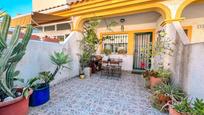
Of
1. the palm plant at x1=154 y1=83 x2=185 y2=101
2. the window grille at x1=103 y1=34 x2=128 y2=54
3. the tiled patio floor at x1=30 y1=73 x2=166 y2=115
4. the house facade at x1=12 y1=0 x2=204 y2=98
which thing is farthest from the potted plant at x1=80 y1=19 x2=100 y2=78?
the palm plant at x1=154 y1=83 x2=185 y2=101

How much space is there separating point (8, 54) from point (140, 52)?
6.93 meters

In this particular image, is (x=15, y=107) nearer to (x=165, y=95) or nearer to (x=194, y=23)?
(x=165, y=95)

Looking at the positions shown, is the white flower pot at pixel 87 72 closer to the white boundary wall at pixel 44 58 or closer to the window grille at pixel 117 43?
the white boundary wall at pixel 44 58

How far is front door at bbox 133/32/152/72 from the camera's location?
7.89 m

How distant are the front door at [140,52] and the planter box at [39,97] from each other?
574cm

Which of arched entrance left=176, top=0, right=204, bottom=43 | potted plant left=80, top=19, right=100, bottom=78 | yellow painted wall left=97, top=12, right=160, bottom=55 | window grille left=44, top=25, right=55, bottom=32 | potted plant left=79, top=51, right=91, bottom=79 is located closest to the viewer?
arched entrance left=176, top=0, right=204, bottom=43

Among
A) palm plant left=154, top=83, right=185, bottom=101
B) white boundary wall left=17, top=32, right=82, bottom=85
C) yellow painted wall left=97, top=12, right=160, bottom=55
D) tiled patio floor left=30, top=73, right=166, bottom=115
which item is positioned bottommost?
tiled patio floor left=30, top=73, right=166, bottom=115

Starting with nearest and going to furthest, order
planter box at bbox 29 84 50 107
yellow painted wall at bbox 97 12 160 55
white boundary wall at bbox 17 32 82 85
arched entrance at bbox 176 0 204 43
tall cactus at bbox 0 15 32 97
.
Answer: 1. tall cactus at bbox 0 15 32 97
2. planter box at bbox 29 84 50 107
3. white boundary wall at bbox 17 32 82 85
4. arched entrance at bbox 176 0 204 43
5. yellow painted wall at bbox 97 12 160 55

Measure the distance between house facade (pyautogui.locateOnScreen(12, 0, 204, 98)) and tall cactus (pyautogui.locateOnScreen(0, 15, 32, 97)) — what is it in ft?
6.29

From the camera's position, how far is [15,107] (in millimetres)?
2654

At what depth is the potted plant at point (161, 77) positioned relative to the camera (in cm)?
453

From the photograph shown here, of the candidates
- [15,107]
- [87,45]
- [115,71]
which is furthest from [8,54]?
[115,71]

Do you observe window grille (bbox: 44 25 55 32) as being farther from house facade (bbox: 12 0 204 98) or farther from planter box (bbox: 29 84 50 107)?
planter box (bbox: 29 84 50 107)

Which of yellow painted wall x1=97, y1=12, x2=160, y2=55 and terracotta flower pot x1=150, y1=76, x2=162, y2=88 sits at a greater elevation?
yellow painted wall x1=97, y1=12, x2=160, y2=55
